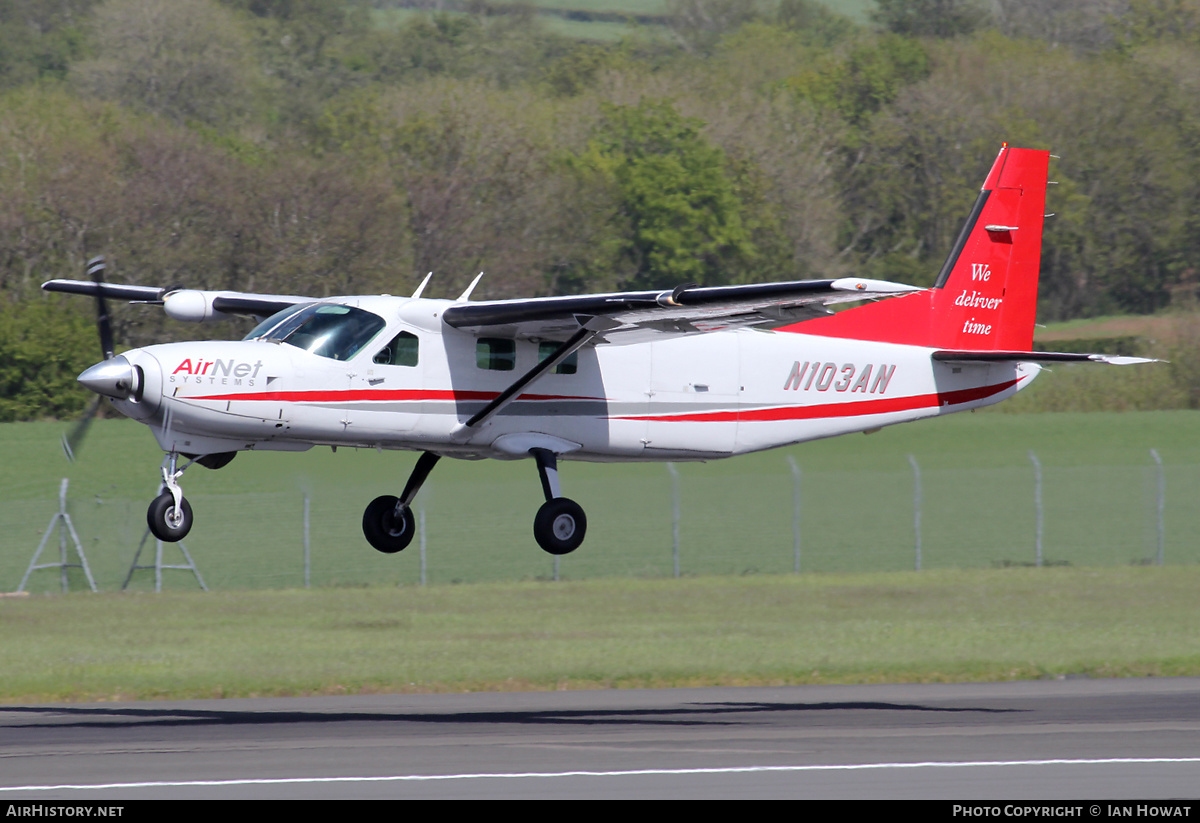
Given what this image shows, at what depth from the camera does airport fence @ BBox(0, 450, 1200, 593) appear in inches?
1628

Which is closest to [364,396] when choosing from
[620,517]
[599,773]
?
[599,773]

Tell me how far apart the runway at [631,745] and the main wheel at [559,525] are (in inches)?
103

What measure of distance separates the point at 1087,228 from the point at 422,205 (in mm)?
35880

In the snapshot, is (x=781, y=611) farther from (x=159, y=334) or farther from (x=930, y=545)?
(x=159, y=334)

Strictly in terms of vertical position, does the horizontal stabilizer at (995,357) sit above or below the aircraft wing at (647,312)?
below

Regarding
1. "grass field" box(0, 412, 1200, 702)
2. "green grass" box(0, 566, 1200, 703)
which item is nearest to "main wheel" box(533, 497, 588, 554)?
"grass field" box(0, 412, 1200, 702)

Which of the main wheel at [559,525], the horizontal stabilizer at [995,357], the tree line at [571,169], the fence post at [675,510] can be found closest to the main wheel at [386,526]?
the main wheel at [559,525]

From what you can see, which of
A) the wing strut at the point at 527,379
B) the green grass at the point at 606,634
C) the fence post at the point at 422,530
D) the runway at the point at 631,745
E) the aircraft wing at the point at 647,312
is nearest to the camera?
the runway at the point at 631,745

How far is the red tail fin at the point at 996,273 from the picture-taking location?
2373cm

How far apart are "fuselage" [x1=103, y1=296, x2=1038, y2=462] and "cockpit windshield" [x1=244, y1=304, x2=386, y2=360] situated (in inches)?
2.3

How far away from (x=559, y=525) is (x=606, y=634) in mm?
15284

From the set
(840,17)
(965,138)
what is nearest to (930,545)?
(965,138)

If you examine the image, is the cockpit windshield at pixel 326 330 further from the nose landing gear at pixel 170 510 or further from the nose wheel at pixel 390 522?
the nose wheel at pixel 390 522

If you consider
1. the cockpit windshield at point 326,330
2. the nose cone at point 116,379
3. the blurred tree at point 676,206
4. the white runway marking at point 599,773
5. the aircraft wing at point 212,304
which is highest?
the blurred tree at point 676,206
